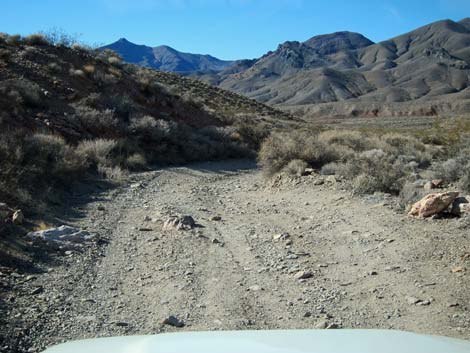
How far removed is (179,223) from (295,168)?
5144 millimetres

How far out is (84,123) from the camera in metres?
18.7

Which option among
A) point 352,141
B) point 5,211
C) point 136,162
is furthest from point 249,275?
point 352,141

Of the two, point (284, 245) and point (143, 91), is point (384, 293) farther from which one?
point (143, 91)

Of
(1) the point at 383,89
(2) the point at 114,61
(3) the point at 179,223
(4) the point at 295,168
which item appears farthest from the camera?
(1) the point at 383,89

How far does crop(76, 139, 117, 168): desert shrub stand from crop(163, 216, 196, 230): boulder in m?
6.13

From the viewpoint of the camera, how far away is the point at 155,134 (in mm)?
19609

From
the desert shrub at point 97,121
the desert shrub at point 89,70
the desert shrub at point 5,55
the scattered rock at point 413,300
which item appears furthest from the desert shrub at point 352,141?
the desert shrub at point 5,55

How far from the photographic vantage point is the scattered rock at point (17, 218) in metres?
8.05

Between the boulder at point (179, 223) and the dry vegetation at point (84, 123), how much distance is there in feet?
8.92

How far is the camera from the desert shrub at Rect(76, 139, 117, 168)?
14.7 m

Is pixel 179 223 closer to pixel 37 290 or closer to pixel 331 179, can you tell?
pixel 37 290

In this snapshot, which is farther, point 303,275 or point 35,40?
point 35,40

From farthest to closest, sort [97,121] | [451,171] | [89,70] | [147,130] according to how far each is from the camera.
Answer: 1. [89,70]
2. [147,130]
3. [97,121]
4. [451,171]

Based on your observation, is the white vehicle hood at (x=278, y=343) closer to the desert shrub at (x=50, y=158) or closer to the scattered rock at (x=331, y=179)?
the scattered rock at (x=331, y=179)
